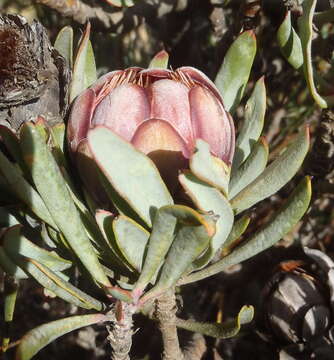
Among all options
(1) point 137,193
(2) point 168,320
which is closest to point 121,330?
(2) point 168,320

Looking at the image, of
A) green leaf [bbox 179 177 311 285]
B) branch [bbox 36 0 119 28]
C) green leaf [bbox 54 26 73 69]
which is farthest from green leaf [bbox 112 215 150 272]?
branch [bbox 36 0 119 28]

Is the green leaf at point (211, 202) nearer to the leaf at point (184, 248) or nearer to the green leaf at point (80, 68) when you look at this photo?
the leaf at point (184, 248)

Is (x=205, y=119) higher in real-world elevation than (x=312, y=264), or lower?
higher

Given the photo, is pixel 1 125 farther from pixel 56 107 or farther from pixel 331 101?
pixel 331 101

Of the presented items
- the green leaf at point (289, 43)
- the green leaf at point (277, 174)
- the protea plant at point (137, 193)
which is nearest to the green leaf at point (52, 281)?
the protea plant at point (137, 193)

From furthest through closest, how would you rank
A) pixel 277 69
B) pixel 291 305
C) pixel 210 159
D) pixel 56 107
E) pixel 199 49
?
pixel 199 49 < pixel 277 69 < pixel 291 305 < pixel 56 107 < pixel 210 159

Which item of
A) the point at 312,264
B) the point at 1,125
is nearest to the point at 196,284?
the point at 312,264

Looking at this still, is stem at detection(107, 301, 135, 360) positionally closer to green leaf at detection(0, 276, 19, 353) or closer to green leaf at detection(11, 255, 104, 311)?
green leaf at detection(11, 255, 104, 311)
